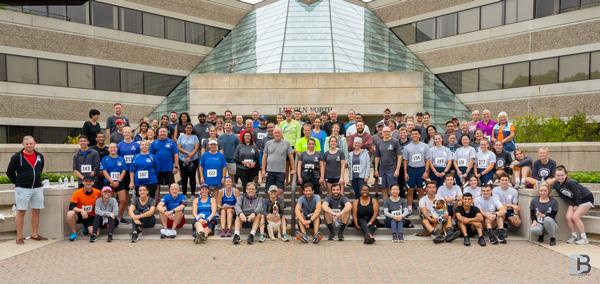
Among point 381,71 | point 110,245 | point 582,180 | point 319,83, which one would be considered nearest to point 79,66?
point 319,83

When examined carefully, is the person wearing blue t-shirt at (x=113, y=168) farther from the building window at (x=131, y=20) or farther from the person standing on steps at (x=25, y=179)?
the building window at (x=131, y=20)

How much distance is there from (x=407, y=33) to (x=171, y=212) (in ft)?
86.7

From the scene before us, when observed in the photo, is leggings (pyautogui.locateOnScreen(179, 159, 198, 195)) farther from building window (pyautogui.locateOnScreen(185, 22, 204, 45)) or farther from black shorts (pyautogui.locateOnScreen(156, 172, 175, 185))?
building window (pyautogui.locateOnScreen(185, 22, 204, 45))

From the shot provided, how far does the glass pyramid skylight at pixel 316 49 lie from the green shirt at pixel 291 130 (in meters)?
13.9

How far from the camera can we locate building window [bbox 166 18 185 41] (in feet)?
94.2

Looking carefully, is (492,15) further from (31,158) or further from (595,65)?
(31,158)

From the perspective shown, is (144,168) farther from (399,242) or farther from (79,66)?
(79,66)

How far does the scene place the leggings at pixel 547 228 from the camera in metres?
8.04

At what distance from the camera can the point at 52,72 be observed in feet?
79.7

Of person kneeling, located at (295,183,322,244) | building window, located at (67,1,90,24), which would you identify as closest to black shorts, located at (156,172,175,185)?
person kneeling, located at (295,183,322,244)

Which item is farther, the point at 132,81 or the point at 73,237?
the point at 132,81

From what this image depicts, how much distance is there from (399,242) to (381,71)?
17.9m

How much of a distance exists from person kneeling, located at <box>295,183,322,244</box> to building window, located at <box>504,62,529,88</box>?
21818 mm

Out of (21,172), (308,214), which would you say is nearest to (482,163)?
(308,214)
